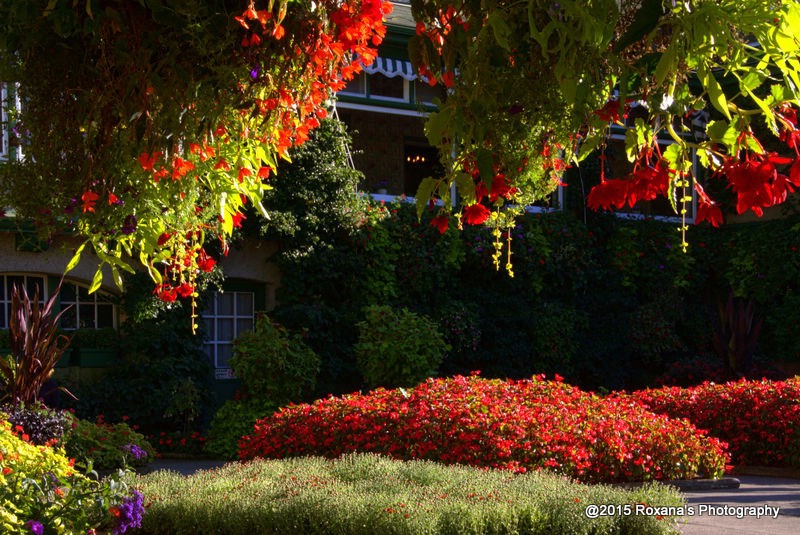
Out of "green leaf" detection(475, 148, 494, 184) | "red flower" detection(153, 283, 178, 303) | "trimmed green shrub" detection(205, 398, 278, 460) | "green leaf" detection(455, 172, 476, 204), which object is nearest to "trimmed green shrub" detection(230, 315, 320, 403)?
"trimmed green shrub" detection(205, 398, 278, 460)

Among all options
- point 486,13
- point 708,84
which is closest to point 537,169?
point 486,13

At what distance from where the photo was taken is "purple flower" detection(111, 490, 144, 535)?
442 cm

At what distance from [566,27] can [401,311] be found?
961 centimetres

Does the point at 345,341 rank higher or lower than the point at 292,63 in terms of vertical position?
lower

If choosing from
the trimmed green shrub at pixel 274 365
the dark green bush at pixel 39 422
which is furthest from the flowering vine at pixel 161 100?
the trimmed green shrub at pixel 274 365

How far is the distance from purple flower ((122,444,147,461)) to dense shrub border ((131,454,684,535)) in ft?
10.9

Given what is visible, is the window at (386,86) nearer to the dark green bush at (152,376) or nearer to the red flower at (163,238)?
the dark green bush at (152,376)

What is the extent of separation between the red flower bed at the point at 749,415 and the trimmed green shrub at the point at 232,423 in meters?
→ 4.40

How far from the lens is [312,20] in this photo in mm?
3070

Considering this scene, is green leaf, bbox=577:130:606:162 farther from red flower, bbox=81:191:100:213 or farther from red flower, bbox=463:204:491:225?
red flower, bbox=81:191:100:213

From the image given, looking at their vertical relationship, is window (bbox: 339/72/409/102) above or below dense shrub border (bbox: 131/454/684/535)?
above

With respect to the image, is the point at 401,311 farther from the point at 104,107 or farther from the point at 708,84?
the point at 708,84

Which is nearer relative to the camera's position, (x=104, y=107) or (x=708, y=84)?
(x=708, y=84)

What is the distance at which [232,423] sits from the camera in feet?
34.6
